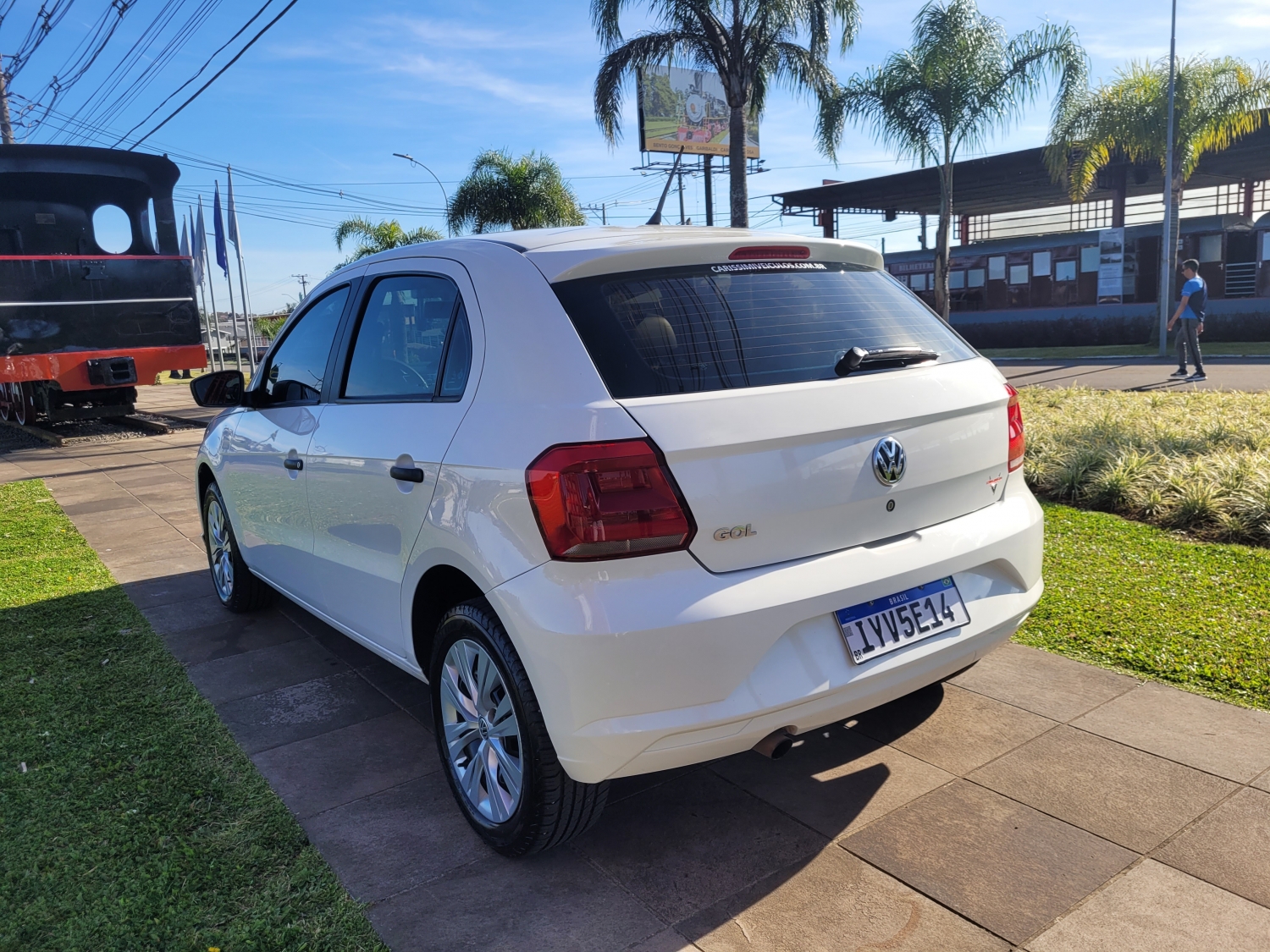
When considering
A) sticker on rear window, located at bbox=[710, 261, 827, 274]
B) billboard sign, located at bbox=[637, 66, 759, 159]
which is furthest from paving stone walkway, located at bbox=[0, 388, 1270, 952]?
billboard sign, located at bbox=[637, 66, 759, 159]

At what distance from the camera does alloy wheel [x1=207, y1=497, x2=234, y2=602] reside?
523cm

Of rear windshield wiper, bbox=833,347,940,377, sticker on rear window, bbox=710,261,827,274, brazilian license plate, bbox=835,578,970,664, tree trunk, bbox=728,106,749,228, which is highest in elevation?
tree trunk, bbox=728,106,749,228

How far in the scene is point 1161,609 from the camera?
14.7 feet

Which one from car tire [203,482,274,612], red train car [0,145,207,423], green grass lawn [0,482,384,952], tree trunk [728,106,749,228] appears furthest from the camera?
tree trunk [728,106,749,228]

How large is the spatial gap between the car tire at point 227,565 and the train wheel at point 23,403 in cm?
1193

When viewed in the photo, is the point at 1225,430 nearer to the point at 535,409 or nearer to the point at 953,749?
the point at 953,749

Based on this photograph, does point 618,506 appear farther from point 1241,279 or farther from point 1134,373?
point 1241,279

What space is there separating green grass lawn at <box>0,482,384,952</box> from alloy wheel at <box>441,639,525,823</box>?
46 centimetres

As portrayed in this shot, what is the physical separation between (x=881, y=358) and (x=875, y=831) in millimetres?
1392

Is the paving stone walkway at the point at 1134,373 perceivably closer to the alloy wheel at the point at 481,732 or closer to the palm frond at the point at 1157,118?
the palm frond at the point at 1157,118

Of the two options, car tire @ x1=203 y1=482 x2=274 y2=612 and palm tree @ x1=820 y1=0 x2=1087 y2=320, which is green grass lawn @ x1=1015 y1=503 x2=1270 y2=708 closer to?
car tire @ x1=203 y1=482 x2=274 y2=612

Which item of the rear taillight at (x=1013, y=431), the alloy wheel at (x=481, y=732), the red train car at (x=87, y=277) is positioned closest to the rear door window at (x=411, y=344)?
the alloy wheel at (x=481, y=732)

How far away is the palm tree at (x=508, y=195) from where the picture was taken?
93.3ft

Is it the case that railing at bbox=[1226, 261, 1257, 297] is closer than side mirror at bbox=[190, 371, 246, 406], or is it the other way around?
side mirror at bbox=[190, 371, 246, 406]
